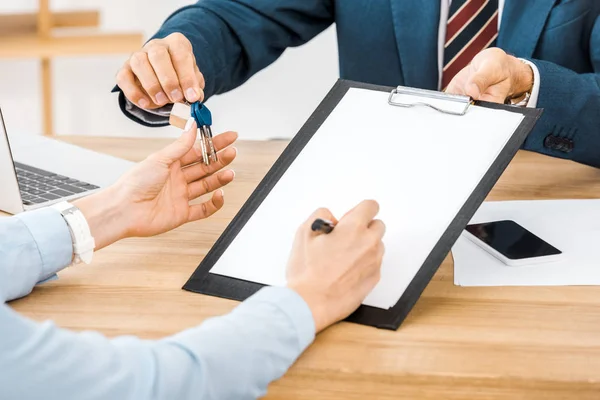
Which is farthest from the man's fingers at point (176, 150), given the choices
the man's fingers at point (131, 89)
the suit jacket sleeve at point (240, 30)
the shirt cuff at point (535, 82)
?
the shirt cuff at point (535, 82)

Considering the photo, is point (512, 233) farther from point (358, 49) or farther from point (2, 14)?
point (2, 14)

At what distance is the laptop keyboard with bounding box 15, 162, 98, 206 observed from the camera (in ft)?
4.57

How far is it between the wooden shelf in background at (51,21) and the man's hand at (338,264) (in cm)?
264

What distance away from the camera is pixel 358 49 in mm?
1994

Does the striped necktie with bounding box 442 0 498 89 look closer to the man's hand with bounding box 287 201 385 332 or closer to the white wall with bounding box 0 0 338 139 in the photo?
the man's hand with bounding box 287 201 385 332

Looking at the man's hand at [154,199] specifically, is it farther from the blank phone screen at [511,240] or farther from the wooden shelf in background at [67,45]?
the wooden shelf in background at [67,45]

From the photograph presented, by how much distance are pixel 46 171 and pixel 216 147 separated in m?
0.37

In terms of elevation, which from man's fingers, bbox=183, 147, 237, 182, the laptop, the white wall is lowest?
the white wall

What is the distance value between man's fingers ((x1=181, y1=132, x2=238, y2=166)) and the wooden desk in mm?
124

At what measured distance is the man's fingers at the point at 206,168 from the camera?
133cm

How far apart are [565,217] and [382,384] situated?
21.7 inches

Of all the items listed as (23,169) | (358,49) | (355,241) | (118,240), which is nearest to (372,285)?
(355,241)

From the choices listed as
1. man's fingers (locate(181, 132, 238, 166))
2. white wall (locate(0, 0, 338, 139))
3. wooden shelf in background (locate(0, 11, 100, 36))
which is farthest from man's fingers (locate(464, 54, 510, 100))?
wooden shelf in background (locate(0, 11, 100, 36))

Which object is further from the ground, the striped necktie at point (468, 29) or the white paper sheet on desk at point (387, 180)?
the white paper sheet on desk at point (387, 180)
